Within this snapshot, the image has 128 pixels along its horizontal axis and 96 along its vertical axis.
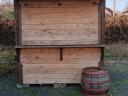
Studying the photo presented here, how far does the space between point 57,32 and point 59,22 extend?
269 millimetres

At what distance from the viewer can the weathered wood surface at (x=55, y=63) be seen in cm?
842

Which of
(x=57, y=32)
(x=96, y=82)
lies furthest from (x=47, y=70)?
(x=96, y=82)

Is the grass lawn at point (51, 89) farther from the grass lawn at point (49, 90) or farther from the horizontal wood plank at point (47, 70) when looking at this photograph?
the horizontal wood plank at point (47, 70)

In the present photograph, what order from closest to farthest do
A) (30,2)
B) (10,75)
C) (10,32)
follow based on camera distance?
1. (30,2)
2. (10,75)
3. (10,32)

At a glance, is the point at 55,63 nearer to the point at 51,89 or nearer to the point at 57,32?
the point at 51,89

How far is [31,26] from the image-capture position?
8227 millimetres

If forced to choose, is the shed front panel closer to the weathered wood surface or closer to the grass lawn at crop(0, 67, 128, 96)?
the weathered wood surface

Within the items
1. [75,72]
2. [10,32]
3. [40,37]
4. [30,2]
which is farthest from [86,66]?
[10,32]

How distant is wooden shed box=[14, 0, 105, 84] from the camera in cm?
820

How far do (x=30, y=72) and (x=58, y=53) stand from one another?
92 cm

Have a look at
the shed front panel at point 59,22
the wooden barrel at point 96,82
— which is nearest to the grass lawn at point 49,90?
the wooden barrel at point 96,82

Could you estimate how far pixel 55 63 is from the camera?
27.8ft

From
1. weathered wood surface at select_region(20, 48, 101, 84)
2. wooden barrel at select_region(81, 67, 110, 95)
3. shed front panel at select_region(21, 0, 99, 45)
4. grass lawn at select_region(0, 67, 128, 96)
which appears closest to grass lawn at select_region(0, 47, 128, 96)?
grass lawn at select_region(0, 67, 128, 96)

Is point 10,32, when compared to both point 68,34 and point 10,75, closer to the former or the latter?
point 10,75
